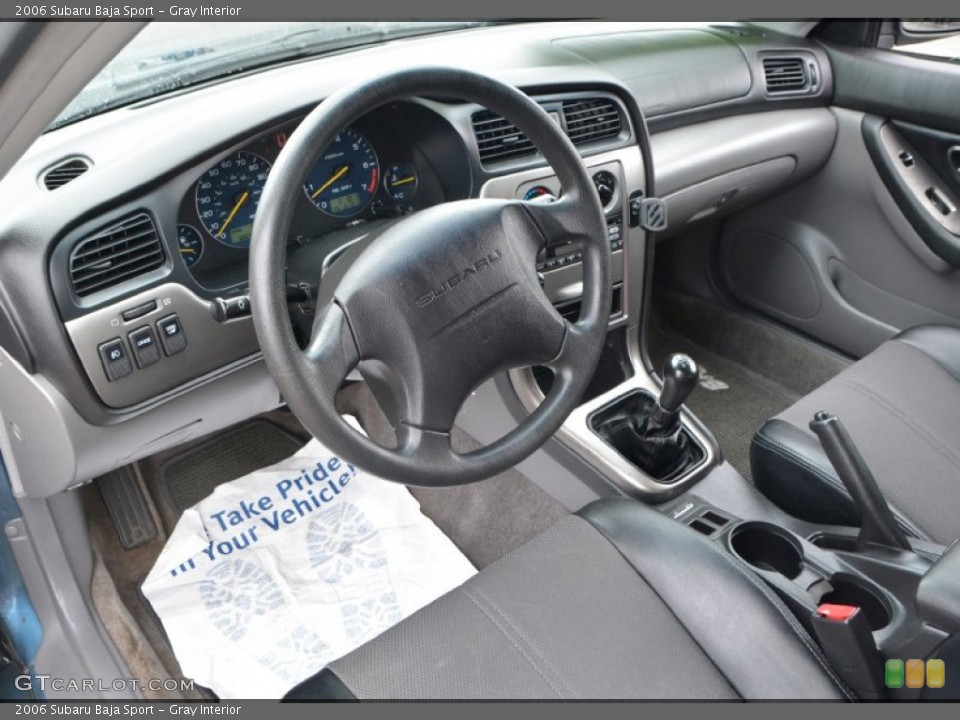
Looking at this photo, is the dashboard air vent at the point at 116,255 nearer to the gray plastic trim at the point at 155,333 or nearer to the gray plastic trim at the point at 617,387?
the gray plastic trim at the point at 155,333

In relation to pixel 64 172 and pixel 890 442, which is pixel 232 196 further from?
pixel 890 442

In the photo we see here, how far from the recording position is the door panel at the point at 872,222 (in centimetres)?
191

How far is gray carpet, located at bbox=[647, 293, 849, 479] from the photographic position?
6.95 ft

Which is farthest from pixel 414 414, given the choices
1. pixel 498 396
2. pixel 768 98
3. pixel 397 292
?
pixel 768 98

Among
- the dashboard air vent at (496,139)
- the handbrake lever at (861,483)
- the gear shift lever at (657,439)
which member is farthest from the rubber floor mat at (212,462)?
the handbrake lever at (861,483)

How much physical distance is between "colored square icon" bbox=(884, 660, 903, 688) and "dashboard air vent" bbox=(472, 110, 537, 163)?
0.89 meters

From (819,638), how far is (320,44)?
1262 mm

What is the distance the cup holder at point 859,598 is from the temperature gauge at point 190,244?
1.00 metres

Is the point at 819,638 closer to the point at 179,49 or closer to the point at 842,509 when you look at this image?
the point at 842,509

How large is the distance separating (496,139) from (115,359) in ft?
2.20

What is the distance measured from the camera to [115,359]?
1.14 meters

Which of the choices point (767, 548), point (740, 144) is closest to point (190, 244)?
point (767, 548)

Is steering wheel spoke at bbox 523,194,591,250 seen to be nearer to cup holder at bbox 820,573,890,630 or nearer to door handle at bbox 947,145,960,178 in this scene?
cup holder at bbox 820,573,890,630

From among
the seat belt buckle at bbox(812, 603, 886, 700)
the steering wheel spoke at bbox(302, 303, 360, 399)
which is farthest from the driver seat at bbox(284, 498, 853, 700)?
the steering wheel spoke at bbox(302, 303, 360, 399)
